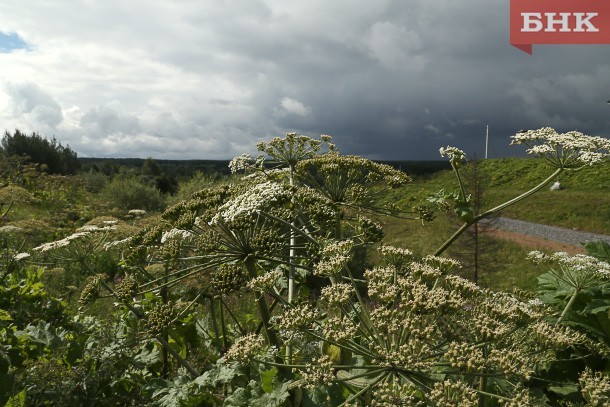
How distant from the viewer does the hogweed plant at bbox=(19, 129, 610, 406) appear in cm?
267

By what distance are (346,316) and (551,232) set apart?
30039 mm

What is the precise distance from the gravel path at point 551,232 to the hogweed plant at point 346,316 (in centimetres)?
2321

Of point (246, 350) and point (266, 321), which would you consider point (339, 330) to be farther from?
point (266, 321)

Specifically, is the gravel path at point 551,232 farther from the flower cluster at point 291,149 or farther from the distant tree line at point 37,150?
the distant tree line at point 37,150

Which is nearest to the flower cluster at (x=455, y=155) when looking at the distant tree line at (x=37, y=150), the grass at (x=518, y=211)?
the grass at (x=518, y=211)

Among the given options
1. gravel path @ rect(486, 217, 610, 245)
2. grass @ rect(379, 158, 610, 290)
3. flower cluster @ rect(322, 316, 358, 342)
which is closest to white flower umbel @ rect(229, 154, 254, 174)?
flower cluster @ rect(322, 316, 358, 342)

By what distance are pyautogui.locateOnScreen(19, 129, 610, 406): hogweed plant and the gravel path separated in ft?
76.2

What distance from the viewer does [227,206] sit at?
3.78 m

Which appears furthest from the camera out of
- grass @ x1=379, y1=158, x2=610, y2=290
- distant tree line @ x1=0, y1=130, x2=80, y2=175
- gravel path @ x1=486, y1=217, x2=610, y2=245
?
distant tree line @ x1=0, y1=130, x2=80, y2=175

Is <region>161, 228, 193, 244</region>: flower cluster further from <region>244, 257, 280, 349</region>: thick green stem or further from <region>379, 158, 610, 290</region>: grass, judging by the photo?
<region>379, 158, 610, 290</region>: grass

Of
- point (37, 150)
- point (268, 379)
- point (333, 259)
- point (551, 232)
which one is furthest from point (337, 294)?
point (37, 150)

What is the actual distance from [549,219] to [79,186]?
1243 inches

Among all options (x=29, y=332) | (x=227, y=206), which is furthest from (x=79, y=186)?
(x=227, y=206)

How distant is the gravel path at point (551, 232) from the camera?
89.1 feet
